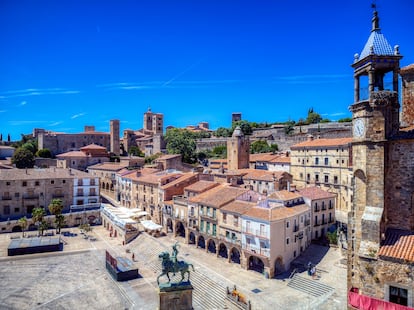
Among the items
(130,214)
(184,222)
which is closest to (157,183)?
(130,214)

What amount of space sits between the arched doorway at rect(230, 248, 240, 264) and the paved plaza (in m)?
1.11

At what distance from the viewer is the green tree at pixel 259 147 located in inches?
3447

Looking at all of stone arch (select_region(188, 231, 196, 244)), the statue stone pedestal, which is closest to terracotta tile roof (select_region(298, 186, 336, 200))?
stone arch (select_region(188, 231, 196, 244))

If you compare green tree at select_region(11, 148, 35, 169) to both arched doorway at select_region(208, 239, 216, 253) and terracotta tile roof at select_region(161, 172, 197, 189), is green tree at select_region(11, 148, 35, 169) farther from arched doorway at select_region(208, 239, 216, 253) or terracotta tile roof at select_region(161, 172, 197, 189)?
arched doorway at select_region(208, 239, 216, 253)

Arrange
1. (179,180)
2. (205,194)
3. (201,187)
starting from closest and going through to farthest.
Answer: (205,194), (201,187), (179,180)

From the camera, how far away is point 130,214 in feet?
173

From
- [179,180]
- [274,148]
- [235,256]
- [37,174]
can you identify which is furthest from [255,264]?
[274,148]

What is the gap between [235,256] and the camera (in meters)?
38.3

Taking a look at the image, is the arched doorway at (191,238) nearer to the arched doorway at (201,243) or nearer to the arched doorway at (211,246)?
the arched doorway at (201,243)

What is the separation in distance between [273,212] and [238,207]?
4944mm

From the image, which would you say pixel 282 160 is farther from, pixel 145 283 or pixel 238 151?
pixel 145 283

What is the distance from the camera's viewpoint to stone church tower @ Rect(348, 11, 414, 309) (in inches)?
630

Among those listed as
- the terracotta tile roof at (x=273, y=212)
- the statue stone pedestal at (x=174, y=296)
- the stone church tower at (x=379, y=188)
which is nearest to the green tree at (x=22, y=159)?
the terracotta tile roof at (x=273, y=212)

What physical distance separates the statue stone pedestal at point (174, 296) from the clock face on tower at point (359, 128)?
1236 cm
